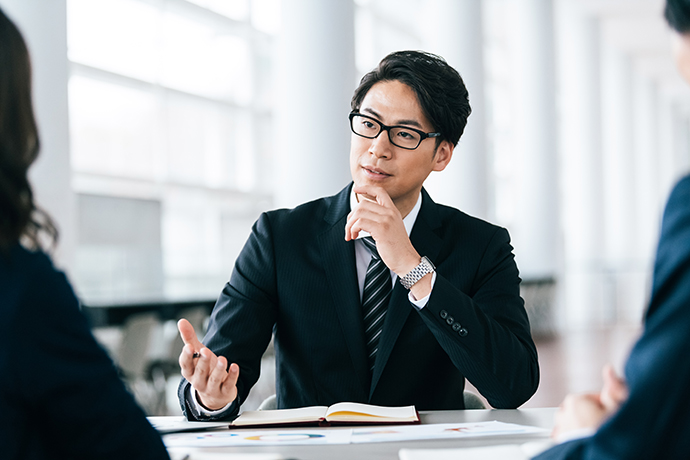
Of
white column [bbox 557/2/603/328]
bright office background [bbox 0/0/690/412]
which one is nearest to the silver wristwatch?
bright office background [bbox 0/0/690/412]

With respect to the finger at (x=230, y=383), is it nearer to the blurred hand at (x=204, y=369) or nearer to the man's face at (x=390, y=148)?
the blurred hand at (x=204, y=369)

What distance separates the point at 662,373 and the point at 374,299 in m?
1.13

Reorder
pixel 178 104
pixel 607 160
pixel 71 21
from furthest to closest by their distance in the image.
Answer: pixel 607 160
pixel 178 104
pixel 71 21

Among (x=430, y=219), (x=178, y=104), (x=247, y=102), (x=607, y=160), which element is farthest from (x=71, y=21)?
(x=607, y=160)

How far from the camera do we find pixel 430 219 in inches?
74.8

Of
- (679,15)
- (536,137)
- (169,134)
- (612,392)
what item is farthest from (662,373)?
(536,137)

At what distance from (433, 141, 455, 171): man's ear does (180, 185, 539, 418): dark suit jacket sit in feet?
0.48

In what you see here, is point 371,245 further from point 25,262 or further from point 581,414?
point 25,262

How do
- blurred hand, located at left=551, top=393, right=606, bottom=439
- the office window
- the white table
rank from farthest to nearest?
the office window < the white table < blurred hand, located at left=551, top=393, right=606, bottom=439

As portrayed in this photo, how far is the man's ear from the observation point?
1.90 metres

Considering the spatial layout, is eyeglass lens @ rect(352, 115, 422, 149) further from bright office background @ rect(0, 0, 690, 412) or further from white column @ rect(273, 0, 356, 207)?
white column @ rect(273, 0, 356, 207)

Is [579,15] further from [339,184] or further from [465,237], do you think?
[465,237]

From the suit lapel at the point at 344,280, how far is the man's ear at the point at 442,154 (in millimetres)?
256

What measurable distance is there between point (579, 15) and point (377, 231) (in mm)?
11545
